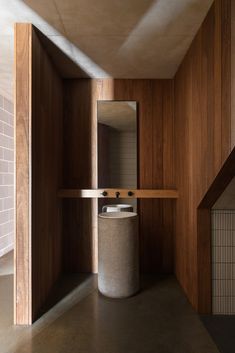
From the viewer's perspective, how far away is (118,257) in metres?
2.28

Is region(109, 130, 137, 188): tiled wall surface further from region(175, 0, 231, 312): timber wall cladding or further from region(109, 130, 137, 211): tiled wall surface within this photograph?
region(175, 0, 231, 312): timber wall cladding

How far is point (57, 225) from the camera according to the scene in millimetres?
2668

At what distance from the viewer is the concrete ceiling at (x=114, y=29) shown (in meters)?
1.67

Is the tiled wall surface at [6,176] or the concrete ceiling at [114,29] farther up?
the concrete ceiling at [114,29]

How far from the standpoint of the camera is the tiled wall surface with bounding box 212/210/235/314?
2.02m

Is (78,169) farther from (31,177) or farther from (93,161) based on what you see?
(31,177)

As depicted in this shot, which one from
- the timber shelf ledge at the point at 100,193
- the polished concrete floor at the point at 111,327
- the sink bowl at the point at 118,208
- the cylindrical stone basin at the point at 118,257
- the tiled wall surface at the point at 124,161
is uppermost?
the tiled wall surface at the point at 124,161

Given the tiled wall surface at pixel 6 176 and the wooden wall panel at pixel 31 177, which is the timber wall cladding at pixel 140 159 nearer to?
the wooden wall panel at pixel 31 177

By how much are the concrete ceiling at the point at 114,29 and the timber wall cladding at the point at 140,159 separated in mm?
283

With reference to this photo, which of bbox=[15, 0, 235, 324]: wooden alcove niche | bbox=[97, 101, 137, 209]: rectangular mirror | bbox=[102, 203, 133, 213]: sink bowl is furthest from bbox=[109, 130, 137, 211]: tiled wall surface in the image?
bbox=[102, 203, 133, 213]: sink bowl

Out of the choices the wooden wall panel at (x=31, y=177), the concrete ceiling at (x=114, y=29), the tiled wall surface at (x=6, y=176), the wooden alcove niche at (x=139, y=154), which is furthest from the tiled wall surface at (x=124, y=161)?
the tiled wall surface at (x=6, y=176)

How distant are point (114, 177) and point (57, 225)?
31.9 inches

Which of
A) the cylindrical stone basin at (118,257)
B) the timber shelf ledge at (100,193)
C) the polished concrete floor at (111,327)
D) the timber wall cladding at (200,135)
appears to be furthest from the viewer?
the timber shelf ledge at (100,193)

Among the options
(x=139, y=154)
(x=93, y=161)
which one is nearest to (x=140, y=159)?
(x=139, y=154)
